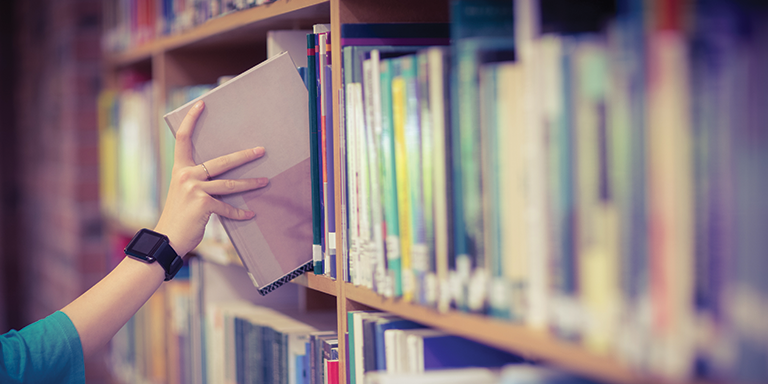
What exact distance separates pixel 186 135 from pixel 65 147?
184 centimetres

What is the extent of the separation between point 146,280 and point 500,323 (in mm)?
723

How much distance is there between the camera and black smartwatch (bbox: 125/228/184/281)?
1.17 metres

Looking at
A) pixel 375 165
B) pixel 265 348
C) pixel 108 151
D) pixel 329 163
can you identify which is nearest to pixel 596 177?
pixel 375 165

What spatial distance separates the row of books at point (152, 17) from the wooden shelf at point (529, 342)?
747 mm

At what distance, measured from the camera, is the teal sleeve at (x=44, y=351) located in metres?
1.11

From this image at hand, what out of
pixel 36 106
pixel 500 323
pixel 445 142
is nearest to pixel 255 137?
pixel 445 142

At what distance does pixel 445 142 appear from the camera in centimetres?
78

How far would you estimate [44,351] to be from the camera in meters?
1.13

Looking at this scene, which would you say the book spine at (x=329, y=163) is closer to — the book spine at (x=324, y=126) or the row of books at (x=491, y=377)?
the book spine at (x=324, y=126)

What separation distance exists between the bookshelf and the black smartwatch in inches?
9.3

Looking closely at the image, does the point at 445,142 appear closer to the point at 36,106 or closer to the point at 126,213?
the point at 126,213

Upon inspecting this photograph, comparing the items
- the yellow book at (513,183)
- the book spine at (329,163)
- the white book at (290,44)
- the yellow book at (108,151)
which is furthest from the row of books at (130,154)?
the yellow book at (513,183)

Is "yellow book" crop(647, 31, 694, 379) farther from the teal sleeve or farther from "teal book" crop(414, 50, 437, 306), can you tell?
the teal sleeve

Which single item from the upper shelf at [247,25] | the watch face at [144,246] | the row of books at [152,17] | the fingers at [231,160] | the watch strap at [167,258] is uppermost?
the row of books at [152,17]
